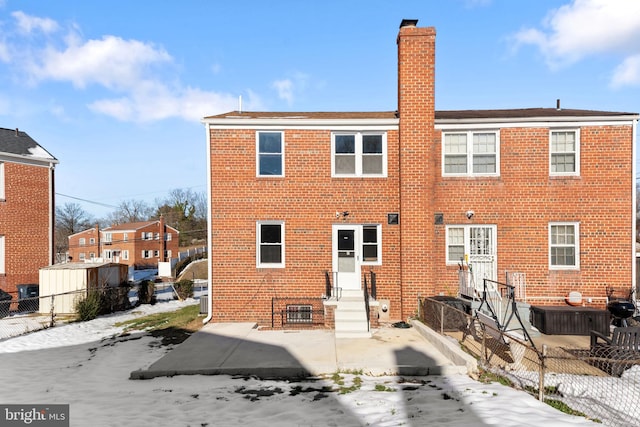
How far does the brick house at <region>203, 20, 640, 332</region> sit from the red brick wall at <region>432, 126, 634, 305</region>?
3 cm

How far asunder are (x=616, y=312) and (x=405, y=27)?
410 inches

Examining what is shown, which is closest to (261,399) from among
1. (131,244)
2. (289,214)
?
(289,214)

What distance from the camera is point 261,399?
5.74m

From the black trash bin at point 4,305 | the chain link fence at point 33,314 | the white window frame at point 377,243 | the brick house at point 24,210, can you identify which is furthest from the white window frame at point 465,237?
the brick house at point 24,210

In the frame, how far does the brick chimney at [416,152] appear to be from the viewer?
10.8 m

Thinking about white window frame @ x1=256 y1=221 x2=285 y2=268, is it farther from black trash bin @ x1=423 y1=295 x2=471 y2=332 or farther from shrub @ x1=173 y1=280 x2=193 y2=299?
shrub @ x1=173 y1=280 x2=193 y2=299

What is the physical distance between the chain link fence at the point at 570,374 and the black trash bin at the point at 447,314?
0.39 metres

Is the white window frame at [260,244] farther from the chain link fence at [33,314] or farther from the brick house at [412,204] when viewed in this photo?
the chain link fence at [33,314]

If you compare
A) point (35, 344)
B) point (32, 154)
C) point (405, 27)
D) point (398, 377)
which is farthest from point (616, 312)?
point (32, 154)

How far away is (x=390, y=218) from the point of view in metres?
11.1

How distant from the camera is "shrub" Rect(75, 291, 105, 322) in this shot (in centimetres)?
1357

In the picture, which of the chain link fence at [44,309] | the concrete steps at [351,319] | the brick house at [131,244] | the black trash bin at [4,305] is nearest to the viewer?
the concrete steps at [351,319]

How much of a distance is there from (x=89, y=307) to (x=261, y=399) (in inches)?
446

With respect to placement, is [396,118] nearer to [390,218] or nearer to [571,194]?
[390,218]
